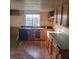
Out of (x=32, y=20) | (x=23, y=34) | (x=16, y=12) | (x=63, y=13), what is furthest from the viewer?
(x=63, y=13)

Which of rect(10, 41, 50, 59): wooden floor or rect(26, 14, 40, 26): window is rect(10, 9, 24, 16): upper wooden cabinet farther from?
rect(10, 41, 50, 59): wooden floor

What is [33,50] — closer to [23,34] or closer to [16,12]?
[23,34]

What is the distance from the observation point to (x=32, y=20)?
5.06ft

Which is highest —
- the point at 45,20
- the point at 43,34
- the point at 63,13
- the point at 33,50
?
the point at 63,13

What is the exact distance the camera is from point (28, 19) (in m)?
1.50

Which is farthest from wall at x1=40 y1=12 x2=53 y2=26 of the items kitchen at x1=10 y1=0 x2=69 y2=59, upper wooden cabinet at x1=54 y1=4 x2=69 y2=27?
upper wooden cabinet at x1=54 y1=4 x2=69 y2=27

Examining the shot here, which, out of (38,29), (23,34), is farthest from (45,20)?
(23,34)

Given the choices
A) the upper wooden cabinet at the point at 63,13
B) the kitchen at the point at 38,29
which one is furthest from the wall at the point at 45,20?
the upper wooden cabinet at the point at 63,13

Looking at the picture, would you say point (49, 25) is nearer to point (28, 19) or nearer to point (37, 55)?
point (28, 19)

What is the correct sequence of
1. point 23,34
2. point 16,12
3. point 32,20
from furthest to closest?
1. point 32,20
2. point 23,34
3. point 16,12

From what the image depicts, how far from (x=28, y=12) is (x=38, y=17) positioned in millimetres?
145

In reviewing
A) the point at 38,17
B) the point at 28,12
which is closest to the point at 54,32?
the point at 38,17

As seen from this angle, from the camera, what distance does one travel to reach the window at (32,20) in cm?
148

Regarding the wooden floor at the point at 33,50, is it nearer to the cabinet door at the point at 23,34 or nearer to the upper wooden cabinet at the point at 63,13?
the cabinet door at the point at 23,34
